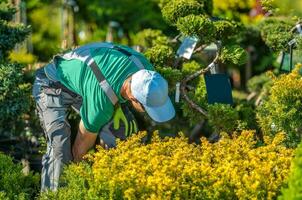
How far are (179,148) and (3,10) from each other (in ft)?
9.30

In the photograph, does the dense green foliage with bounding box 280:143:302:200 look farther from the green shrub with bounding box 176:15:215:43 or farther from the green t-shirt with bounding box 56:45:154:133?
the green shrub with bounding box 176:15:215:43

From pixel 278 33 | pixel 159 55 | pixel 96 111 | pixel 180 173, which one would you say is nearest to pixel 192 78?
pixel 159 55

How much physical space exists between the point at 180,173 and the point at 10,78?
2221 mm

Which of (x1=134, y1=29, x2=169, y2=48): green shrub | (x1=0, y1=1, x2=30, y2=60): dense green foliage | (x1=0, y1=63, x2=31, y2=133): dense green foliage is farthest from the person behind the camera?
(x1=134, y1=29, x2=169, y2=48): green shrub

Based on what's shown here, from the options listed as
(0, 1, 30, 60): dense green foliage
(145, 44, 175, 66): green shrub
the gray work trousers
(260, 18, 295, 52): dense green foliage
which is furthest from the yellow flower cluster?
(0, 1, 30, 60): dense green foliage

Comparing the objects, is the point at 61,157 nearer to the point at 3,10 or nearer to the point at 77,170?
the point at 77,170

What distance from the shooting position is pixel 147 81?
18.3ft

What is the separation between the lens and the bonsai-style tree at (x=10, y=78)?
6844 millimetres

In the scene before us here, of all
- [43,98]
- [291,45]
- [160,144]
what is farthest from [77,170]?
[291,45]

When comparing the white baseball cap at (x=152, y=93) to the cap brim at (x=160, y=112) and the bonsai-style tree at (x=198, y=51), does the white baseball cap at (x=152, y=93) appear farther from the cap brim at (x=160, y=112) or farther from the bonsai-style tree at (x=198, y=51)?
the bonsai-style tree at (x=198, y=51)

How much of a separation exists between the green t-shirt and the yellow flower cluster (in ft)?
1.12

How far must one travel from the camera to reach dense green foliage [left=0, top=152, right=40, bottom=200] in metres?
5.79

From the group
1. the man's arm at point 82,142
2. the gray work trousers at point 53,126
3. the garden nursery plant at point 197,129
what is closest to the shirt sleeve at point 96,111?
the man's arm at point 82,142

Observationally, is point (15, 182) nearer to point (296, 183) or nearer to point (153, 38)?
point (296, 183)
